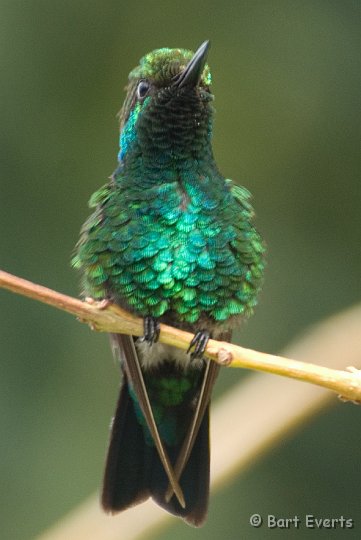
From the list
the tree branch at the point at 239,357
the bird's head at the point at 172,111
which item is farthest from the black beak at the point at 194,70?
the tree branch at the point at 239,357

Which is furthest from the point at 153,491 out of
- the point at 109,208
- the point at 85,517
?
the point at 109,208

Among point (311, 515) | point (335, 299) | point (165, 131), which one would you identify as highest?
point (335, 299)

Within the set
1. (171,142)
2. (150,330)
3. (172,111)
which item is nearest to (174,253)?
(150,330)

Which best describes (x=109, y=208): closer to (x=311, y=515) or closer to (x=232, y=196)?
(x=232, y=196)

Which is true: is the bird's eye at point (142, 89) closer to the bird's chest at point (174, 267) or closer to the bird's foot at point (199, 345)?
the bird's chest at point (174, 267)

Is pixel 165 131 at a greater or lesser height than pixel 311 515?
greater

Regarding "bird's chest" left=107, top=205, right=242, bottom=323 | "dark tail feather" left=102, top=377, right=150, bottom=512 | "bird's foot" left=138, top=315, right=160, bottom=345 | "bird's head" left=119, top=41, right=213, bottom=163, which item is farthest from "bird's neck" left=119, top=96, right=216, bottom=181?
"dark tail feather" left=102, top=377, right=150, bottom=512

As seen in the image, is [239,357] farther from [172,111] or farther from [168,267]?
[172,111]
